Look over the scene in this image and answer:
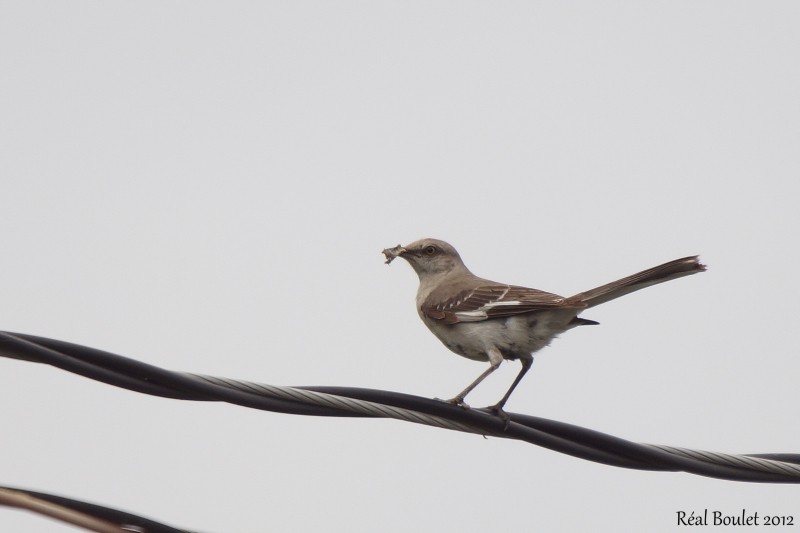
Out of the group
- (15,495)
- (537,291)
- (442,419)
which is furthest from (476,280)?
(15,495)

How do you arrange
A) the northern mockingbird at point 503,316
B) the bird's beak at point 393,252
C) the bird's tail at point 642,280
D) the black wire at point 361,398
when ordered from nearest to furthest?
the black wire at point 361,398 → the bird's tail at point 642,280 → the northern mockingbird at point 503,316 → the bird's beak at point 393,252

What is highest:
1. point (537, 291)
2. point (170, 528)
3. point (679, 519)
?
point (537, 291)

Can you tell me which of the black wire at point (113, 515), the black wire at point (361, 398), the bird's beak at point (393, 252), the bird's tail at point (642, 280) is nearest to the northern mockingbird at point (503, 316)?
the bird's tail at point (642, 280)

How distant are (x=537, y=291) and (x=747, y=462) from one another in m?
2.67

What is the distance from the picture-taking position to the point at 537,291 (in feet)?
23.4

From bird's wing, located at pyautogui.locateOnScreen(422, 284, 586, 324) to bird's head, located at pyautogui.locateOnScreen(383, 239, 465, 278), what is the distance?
109 centimetres

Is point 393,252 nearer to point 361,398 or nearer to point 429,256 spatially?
point 429,256

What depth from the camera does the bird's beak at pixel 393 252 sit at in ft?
28.5

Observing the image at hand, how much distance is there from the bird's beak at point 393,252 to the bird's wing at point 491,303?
40.8 inches

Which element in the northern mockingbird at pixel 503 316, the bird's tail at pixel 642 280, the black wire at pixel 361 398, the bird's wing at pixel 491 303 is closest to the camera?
the black wire at pixel 361 398

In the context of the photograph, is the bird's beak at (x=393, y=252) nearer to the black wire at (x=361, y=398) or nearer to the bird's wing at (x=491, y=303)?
the bird's wing at (x=491, y=303)

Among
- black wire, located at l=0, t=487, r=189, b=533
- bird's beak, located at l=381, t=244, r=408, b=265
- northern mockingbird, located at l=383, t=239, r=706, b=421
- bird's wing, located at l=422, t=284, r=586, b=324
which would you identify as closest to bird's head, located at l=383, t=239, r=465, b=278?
bird's beak, located at l=381, t=244, r=408, b=265

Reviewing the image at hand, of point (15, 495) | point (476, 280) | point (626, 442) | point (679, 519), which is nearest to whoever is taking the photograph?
point (15, 495)

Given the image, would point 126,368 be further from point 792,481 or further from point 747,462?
point 792,481
